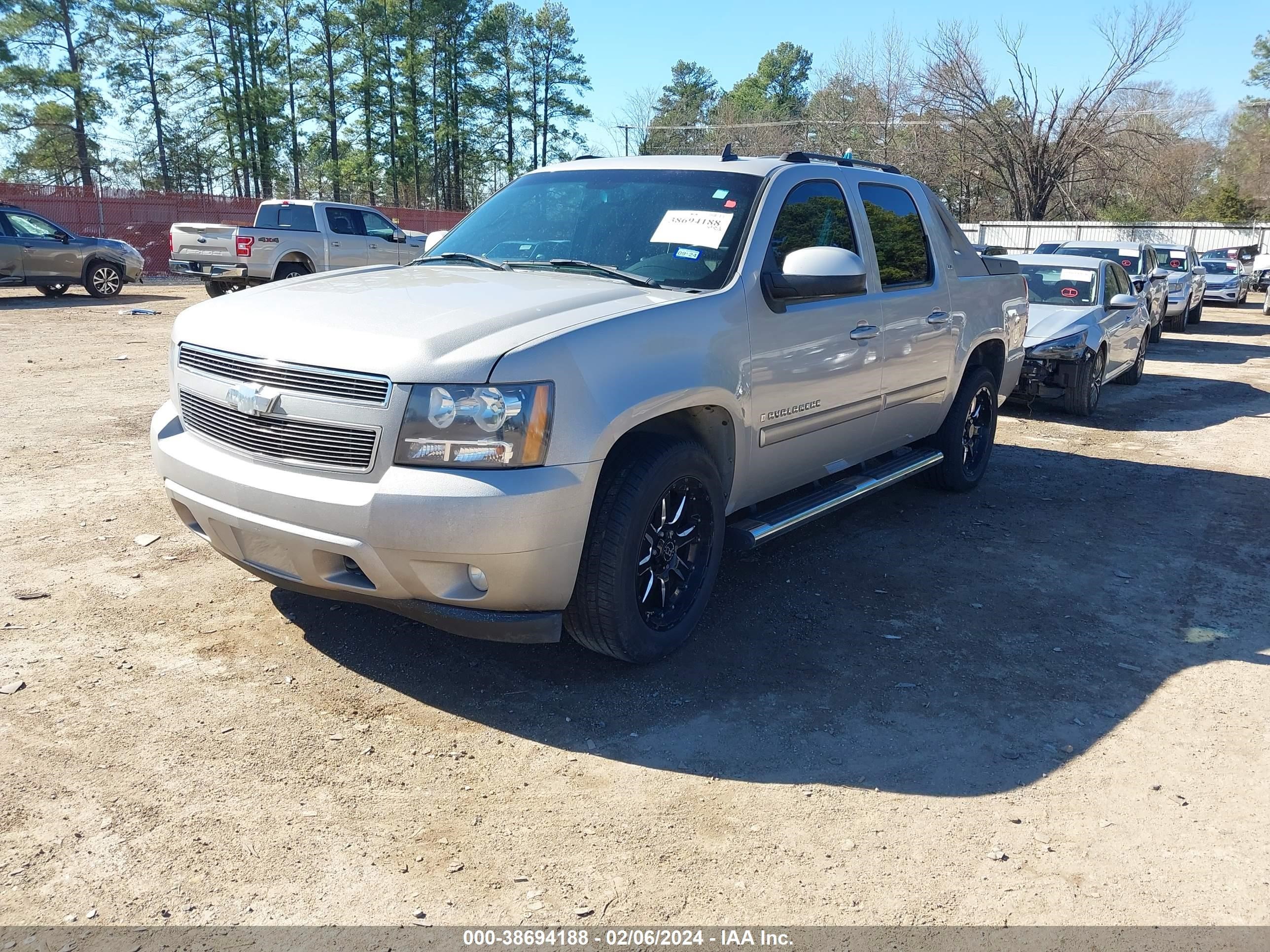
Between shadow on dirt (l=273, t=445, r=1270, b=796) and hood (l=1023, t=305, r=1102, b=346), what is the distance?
409cm

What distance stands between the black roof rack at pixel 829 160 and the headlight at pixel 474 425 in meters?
2.15

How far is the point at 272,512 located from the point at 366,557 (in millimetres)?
397

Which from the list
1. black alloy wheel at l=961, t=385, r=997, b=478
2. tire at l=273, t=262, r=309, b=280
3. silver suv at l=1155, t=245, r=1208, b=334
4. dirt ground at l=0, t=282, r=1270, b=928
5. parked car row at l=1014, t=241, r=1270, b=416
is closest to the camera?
dirt ground at l=0, t=282, r=1270, b=928

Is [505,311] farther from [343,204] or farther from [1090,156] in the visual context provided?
[1090,156]

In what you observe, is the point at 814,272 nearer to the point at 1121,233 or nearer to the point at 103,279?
the point at 103,279

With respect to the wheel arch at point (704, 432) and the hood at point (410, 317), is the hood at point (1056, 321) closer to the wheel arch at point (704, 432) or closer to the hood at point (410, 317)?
the wheel arch at point (704, 432)

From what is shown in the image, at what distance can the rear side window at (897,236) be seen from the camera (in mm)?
5344

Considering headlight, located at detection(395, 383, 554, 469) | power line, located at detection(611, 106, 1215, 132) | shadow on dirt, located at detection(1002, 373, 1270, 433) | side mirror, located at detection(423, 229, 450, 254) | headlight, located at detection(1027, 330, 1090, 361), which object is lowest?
shadow on dirt, located at detection(1002, 373, 1270, 433)

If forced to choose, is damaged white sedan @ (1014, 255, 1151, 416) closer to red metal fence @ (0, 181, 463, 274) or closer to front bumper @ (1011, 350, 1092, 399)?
front bumper @ (1011, 350, 1092, 399)

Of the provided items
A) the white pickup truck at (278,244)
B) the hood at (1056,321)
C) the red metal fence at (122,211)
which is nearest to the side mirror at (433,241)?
the hood at (1056,321)

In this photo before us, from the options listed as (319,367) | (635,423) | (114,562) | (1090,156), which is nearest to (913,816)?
(635,423)

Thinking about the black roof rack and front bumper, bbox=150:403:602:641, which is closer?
front bumper, bbox=150:403:602:641

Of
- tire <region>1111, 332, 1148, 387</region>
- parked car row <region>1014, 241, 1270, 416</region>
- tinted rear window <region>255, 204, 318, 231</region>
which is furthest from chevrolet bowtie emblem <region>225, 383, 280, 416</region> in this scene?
tinted rear window <region>255, 204, 318, 231</region>

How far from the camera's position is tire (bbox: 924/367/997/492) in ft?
21.1
